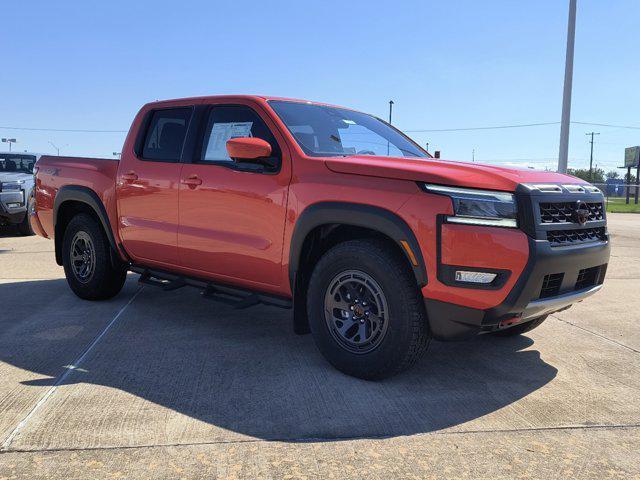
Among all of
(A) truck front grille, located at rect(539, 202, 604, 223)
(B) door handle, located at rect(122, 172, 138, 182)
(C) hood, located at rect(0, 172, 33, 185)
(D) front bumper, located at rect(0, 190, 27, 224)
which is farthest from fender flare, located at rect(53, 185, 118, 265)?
(C) hood, located at rect(0, 172, 33, 185)

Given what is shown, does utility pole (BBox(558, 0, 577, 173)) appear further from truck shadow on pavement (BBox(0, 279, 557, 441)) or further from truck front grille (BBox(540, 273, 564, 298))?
truck front grille (BBox(540, 273, 564, 298))

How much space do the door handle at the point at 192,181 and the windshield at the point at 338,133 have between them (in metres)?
0.83

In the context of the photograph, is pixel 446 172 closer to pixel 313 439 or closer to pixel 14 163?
pixel 313 439

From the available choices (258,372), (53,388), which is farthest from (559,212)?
(53,388)

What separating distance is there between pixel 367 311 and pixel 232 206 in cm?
135

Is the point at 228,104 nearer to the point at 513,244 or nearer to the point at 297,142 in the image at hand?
the point at 297,142

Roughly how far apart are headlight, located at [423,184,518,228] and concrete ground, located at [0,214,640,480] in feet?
3.55

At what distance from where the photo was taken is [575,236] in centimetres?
362

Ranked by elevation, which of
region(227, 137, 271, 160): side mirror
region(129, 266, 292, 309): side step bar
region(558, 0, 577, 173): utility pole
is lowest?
region(129, 266, 292, 309): side step bar

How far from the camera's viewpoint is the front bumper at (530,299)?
3207mm

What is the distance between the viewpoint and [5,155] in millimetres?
12891

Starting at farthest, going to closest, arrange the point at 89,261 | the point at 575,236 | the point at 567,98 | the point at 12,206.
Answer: the point at 567,98 → the point at 12,206 → the point at 89,261 → the point at 575,236

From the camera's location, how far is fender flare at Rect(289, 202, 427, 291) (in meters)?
3.36

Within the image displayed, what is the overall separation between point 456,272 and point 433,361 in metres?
1.17
